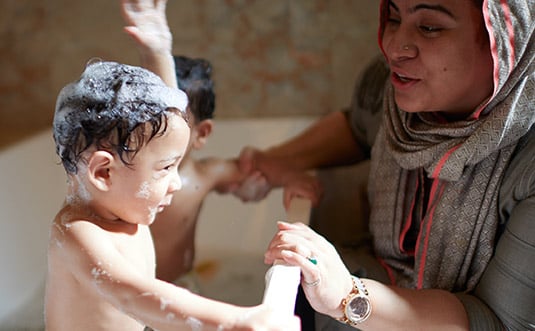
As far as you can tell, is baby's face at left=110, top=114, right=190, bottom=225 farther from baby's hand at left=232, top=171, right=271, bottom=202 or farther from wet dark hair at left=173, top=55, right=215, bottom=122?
baby's hand at left=232, top=171, right=271, bottom=202

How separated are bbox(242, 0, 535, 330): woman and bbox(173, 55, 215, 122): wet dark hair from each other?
195 millimetres

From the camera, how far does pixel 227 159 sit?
1.18 metres

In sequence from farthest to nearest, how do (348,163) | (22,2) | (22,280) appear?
(22,2)
(348,163)
(22,280)

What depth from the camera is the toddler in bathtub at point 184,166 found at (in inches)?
32.2

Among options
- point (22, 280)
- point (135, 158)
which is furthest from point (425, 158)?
point (22, 280)

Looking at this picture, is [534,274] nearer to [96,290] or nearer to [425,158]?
[425,158]

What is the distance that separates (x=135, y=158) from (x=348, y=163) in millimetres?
746

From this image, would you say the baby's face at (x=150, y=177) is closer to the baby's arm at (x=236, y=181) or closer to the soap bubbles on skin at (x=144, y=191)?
the soap bubbles on skin at (x=144, y=191)

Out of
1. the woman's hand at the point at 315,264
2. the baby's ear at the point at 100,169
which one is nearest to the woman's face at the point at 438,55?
the woman's hand at the point at 315,264

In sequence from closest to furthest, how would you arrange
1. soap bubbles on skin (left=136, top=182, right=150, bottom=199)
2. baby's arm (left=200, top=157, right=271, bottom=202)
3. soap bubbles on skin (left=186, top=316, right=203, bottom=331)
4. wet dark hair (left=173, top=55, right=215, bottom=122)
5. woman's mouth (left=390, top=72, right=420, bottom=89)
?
soap bubbles on skin (left=186, top=316, right=203, bottom=331) → soap bubbles on skin (left=136, top=182, right=150, bottom=199) → wet dark hair (left=173, top=55, right=215, bottom=122) → woman's mouth (left=390, top=72, right=420, bottom=89) → baby's arm (left=200, top=157, right=271, bottom=202)

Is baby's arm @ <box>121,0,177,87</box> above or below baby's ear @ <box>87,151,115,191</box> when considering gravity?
above

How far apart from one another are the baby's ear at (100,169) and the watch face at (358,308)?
36cm

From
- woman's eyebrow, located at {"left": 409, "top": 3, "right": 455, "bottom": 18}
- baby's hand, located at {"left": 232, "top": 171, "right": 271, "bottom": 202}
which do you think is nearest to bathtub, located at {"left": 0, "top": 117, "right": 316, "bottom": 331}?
baby's hand, located at {"left": 232, "top": 171, "right": 271, "bottom": 202}

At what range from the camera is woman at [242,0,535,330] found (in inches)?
35.7
